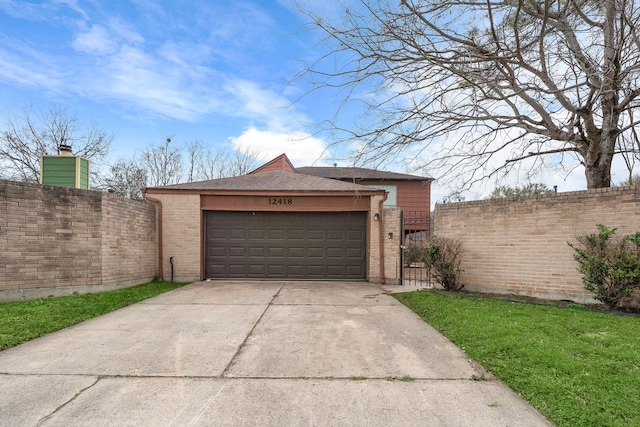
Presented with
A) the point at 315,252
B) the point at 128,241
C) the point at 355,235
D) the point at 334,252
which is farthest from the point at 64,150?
the point at 355,235

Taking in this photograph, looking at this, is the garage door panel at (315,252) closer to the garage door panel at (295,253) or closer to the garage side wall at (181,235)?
the garage door panel at (295,253)

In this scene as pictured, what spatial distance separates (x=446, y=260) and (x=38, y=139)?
21151mm

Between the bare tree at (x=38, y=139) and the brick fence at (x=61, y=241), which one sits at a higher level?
the bare tree at (x=38, y=139)

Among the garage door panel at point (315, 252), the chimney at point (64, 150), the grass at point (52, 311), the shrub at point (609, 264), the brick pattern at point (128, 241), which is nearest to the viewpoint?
the grass at point (52, 311)

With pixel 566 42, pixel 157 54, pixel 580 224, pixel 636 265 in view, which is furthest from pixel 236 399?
pixel 157 54

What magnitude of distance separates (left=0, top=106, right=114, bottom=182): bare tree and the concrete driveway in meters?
16.1

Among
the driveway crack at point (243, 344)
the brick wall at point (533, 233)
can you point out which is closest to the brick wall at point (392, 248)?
the brick wall at point (533, 233)

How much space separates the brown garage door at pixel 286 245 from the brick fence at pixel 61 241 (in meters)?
2.49

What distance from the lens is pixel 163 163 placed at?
823 inches

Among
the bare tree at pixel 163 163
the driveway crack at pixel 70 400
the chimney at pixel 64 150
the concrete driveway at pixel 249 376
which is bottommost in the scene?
the concrete driveway at pixel 249 376

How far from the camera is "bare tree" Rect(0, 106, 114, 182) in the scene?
15625 mm

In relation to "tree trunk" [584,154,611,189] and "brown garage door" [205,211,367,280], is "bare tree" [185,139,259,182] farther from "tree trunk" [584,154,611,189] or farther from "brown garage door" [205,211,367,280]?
"tree trunk" [584,154,611,189]

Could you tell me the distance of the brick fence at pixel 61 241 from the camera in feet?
20.6

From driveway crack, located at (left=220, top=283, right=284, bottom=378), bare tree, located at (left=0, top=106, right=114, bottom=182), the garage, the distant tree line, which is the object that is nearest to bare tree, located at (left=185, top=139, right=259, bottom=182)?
the distant tree line
